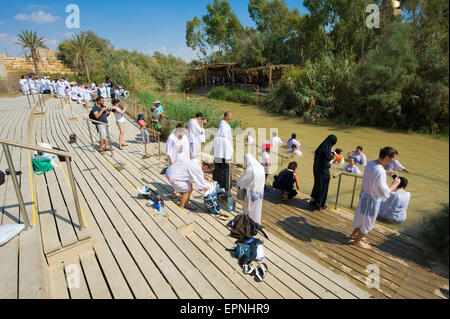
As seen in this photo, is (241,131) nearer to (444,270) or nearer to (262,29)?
(444,270)

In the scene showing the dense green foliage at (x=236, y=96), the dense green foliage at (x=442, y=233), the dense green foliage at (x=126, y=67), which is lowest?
the dense green foliage at (x=442, y=233)

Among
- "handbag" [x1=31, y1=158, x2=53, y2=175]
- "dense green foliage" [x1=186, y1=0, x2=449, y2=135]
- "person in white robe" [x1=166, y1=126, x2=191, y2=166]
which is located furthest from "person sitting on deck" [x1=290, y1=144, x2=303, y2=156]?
"handbag" [x1=31, y1=158, x2=53, y2=175]

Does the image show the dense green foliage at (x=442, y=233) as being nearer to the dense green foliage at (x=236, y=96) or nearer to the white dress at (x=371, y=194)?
the white dress at (x=371, y=194)

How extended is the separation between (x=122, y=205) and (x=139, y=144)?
4.33 meters

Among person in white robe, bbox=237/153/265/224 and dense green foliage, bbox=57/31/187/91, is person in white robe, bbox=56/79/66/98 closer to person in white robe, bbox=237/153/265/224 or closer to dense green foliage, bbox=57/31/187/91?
dense green foliage, bbox=57/31/187/91

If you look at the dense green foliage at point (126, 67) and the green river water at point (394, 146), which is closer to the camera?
the green river water at point (394, 146)

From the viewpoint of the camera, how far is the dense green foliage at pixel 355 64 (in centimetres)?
639

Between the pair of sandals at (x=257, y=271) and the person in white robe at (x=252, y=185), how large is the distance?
0.86 metres

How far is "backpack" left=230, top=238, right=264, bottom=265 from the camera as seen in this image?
2940 mm

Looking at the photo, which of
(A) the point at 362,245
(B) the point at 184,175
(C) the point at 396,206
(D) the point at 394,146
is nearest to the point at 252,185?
(B) the point at 184,175

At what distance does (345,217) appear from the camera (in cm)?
445

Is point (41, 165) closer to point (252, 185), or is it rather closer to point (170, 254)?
point (170, 254)

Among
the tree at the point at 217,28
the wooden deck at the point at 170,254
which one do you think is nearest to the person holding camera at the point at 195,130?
the wooden deck at the point at 170,254

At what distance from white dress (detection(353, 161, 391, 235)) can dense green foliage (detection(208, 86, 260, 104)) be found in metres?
20.5
